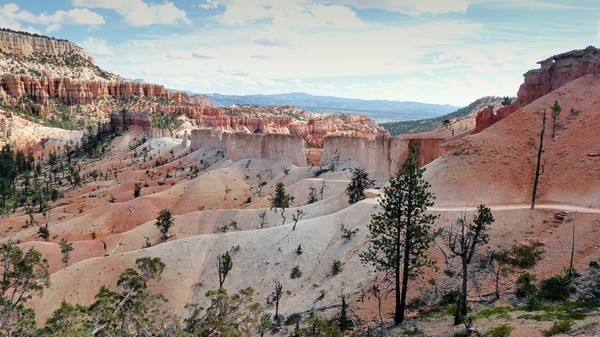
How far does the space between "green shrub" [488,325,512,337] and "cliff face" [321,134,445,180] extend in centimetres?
3180

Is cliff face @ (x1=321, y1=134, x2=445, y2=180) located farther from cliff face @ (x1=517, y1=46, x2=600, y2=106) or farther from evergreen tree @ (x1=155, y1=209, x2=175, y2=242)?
evergreen tree @ (x1=155, y1=209, x2=175, y2=242)

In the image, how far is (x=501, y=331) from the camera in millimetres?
18812

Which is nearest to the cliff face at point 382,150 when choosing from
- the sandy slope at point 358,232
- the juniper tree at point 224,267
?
the sandy slope at point 358,232

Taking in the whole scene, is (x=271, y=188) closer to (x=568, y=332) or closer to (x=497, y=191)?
(x=497, y=191)

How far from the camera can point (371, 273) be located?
31469mm

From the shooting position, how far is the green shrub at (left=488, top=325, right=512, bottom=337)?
61.0 feet

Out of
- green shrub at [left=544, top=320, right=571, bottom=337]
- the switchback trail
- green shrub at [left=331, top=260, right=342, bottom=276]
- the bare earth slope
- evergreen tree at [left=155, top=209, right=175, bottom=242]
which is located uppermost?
the bare earth slope

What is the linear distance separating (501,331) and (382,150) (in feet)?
156

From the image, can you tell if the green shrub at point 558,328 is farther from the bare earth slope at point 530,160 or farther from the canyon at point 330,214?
the bare earth slope at point 530,160

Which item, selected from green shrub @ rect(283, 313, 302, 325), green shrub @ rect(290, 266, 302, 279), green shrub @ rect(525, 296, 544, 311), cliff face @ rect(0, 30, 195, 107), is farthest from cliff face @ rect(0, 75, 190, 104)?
green shrub @ rect(525, 296, 544, 311)

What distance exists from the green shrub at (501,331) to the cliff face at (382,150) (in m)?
31.8

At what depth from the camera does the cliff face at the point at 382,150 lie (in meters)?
58.6

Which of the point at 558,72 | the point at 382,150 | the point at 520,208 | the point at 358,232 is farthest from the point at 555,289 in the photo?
the point at 382,150

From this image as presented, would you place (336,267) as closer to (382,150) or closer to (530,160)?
(530,160)
